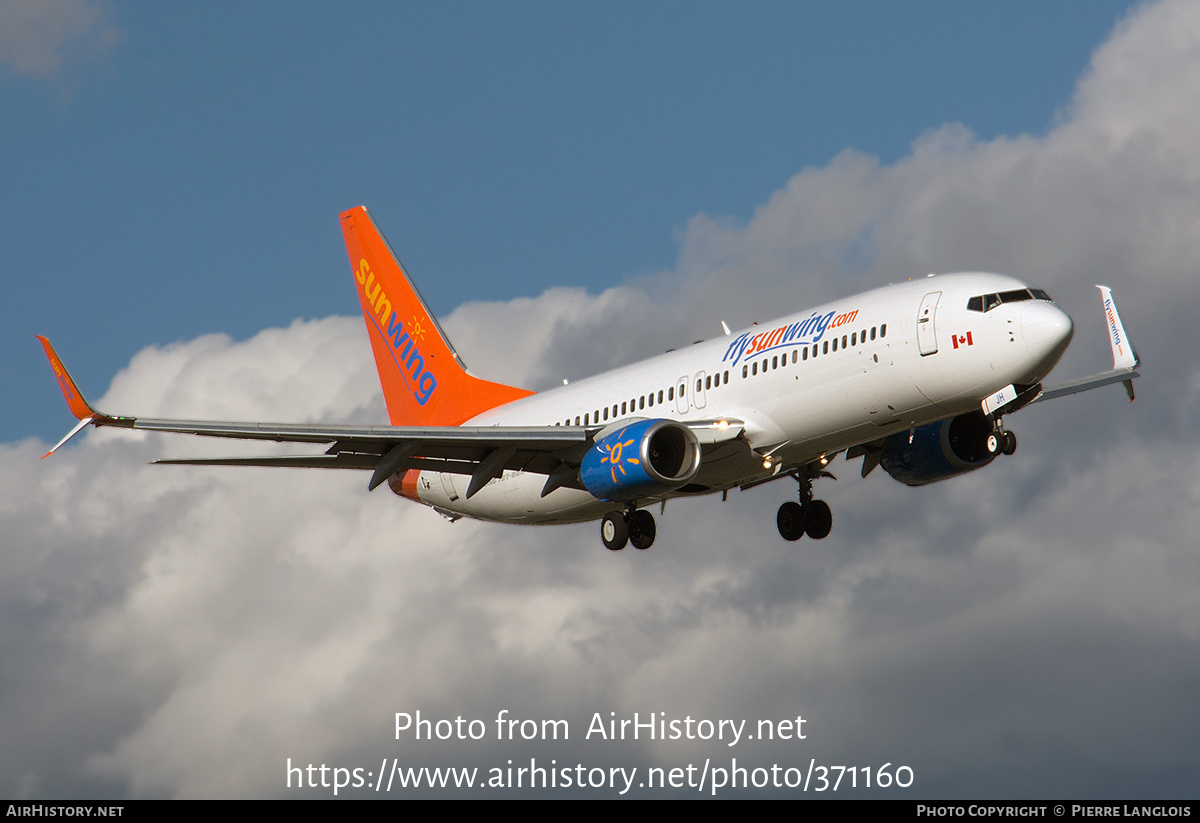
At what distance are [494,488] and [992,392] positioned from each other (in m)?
16.6

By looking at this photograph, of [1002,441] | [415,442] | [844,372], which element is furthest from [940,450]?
[415,442]

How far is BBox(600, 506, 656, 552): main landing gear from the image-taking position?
4153 cm

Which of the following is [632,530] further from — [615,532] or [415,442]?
[415,442]

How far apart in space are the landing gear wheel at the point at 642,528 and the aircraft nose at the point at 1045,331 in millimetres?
12149

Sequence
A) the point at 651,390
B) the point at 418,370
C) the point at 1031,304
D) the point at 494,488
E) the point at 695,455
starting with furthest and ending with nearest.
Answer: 1. the point at 418,370
2. the point at 494,488
3. the point at 651,390
4. the point at 695,455
5. the point at 1031,304

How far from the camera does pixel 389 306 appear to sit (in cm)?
5659

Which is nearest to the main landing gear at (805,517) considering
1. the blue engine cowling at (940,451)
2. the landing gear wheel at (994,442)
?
the blue engine cowling at (940,451)

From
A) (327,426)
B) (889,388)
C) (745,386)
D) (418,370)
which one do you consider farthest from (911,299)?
(418,370)

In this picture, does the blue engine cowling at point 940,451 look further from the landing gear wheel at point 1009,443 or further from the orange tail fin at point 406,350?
the orange tail fin at point 406,350

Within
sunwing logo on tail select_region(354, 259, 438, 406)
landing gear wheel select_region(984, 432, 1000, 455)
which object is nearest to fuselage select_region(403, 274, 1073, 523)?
landing gear wheel select_region(984, 432, 1000, 455)

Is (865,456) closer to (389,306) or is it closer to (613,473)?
(613,473)

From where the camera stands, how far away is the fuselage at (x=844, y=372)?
34.6 metres

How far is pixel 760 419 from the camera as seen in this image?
37938 millimetres

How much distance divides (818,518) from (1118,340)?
9902 mm
